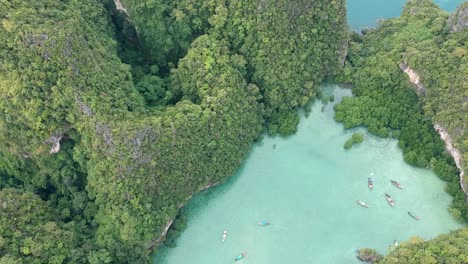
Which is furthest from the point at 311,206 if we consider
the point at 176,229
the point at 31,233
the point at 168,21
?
the point at 31,233

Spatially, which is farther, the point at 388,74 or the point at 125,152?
the point at 388,74

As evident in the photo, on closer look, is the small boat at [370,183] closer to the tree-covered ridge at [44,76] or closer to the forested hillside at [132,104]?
the forested hillside at [132,104]

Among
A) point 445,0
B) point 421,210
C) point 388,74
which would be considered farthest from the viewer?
point 445,0

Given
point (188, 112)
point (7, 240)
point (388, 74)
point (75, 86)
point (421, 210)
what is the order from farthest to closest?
point (388, 74) → point (421, 210) → point (188, 112) → point (75, 86) → point (7, 240)

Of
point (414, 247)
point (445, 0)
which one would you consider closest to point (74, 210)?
point (414, 247)

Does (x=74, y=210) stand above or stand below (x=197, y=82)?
below

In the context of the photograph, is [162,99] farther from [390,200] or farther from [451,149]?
[451,149]

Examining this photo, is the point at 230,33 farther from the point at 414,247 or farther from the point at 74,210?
the point at 414,247
